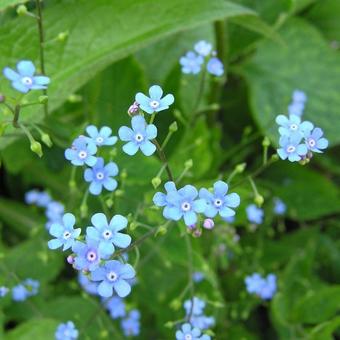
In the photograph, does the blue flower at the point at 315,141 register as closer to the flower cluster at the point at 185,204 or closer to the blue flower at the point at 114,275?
the flower cluster at the point at 185,204

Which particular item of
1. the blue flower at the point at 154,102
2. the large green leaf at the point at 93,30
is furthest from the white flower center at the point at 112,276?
the large green leaf at the point at 93,30

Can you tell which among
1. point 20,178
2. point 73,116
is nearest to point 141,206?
point 73,116

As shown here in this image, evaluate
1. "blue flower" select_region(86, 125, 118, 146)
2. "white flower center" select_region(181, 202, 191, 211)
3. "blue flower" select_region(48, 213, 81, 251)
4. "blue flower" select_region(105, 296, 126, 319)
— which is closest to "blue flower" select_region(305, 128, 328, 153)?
"white flower center" select_region(181, 202, 191, 211)

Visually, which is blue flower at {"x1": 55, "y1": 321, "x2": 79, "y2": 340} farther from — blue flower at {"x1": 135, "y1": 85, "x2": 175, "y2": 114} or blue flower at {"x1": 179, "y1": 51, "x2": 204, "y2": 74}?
blue flower at {"x1": 179, "y1": 51, "x2": 204, "y2": 74}

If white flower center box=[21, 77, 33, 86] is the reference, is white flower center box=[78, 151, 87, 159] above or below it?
below

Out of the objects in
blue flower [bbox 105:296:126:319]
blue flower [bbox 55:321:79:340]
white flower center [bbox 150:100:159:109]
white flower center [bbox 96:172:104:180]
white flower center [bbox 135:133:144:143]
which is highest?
white flower center [bbox 150:100:159:109]

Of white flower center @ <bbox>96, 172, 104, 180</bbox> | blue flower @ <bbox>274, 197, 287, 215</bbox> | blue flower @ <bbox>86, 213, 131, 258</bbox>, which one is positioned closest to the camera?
blue flower @ <bbox>86, 213, 131, 258</bbox>
